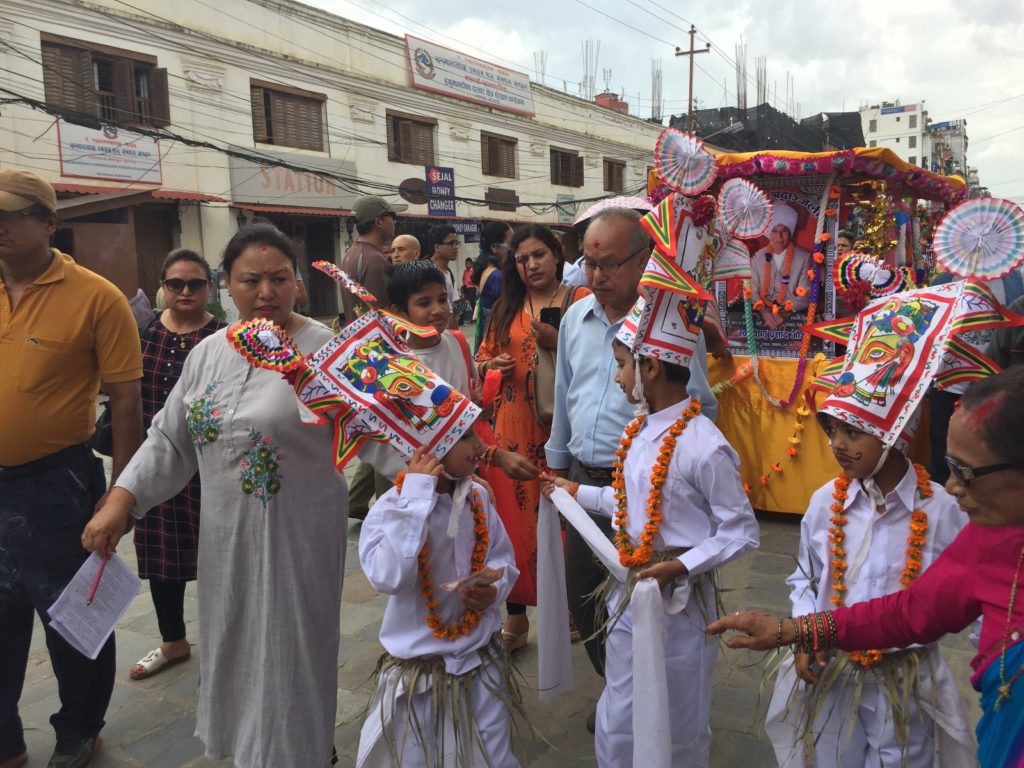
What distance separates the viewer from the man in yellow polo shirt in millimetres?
2521

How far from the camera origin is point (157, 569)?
3.33 m

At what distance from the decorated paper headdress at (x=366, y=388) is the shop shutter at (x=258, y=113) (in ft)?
50.1

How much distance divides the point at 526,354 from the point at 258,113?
1441 cm

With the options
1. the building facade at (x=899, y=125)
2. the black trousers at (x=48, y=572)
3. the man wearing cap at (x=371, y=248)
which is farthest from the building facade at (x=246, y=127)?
the building facade at (x=899, y=125)

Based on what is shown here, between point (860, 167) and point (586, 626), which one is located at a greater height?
point (860, 167)

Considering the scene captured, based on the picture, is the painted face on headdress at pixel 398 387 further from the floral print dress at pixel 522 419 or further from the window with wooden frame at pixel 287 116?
the window with wooden frame at pixel 287 116

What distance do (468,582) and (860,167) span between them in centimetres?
473

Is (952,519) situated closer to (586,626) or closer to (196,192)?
(586,626)

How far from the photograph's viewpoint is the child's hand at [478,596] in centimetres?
202

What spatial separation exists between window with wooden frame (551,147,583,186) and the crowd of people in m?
22.2

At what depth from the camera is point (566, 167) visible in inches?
970

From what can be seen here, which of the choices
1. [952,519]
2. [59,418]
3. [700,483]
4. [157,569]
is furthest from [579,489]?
[157,569]

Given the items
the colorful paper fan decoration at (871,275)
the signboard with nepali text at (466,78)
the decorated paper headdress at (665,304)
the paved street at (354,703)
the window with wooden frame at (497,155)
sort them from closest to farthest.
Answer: the decorated paper headdress at (665,304) → the paved street at (354,703) → the colorful paper fan decoration at (871,275) → the signboard with nepali text at (466,78) → the window with wooden frame at (497,155)

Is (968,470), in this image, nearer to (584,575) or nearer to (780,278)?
(584,575)
